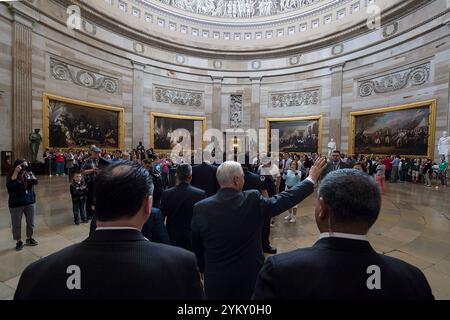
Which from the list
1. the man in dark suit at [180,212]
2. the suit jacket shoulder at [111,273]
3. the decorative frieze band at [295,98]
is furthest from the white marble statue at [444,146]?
the suit jacket shoulder at [111,273]

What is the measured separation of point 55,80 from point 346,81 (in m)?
20.4

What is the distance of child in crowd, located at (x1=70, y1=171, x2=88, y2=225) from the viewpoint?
213 inches

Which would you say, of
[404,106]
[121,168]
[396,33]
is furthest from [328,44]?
[121,168]

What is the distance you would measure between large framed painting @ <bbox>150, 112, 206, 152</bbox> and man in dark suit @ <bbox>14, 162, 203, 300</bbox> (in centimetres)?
2008

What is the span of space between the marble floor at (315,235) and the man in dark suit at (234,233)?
7.97ft

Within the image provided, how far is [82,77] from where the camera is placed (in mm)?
16203

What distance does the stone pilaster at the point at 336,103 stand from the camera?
1903cm

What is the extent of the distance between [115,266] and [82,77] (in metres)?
18.8

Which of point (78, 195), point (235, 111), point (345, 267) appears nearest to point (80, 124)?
point (78, 195)

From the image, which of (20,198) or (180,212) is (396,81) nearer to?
(180,212)

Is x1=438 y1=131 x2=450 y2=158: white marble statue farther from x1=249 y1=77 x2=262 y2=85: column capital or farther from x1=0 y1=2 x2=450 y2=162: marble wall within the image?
x1=249 y1=77 x2=262 y2=85: column capital

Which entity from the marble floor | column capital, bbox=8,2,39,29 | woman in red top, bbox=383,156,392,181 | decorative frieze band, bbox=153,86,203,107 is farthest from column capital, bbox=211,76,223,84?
the marble floor

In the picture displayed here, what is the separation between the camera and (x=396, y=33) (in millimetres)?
15508
